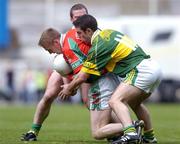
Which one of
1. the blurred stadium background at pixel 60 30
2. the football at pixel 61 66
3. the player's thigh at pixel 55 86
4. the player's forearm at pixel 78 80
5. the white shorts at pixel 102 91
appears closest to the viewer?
the player's forearm at pixel 78 80

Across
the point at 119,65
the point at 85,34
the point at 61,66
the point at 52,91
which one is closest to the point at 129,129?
the point at 119,65

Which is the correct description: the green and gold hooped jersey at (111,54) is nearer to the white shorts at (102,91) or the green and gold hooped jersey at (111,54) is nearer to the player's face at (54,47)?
the white shorts at (102,91)

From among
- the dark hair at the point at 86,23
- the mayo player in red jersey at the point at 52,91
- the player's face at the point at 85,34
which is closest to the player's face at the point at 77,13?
the mayo player in red jersey at the point at 52,91

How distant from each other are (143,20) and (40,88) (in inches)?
238

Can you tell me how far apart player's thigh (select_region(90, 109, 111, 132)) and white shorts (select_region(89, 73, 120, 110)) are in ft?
0.19

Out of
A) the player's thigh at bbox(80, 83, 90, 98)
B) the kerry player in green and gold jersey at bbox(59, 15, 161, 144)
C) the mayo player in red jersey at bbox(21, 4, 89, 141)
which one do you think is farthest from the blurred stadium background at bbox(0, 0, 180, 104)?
the kerry player in green and gold jersey at bbox(59, 15, 161, 144)

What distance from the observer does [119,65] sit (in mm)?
11953

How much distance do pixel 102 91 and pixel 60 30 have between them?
103 feet

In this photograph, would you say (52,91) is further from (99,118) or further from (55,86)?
(99,118)

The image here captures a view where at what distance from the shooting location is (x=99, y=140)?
13.3 meters

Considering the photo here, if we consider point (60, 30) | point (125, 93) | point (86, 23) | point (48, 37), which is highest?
point (86, 23)

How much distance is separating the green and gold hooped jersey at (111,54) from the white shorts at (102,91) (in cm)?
47

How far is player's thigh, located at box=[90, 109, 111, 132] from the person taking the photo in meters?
12.2

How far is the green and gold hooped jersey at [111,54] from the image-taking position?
459 inches
